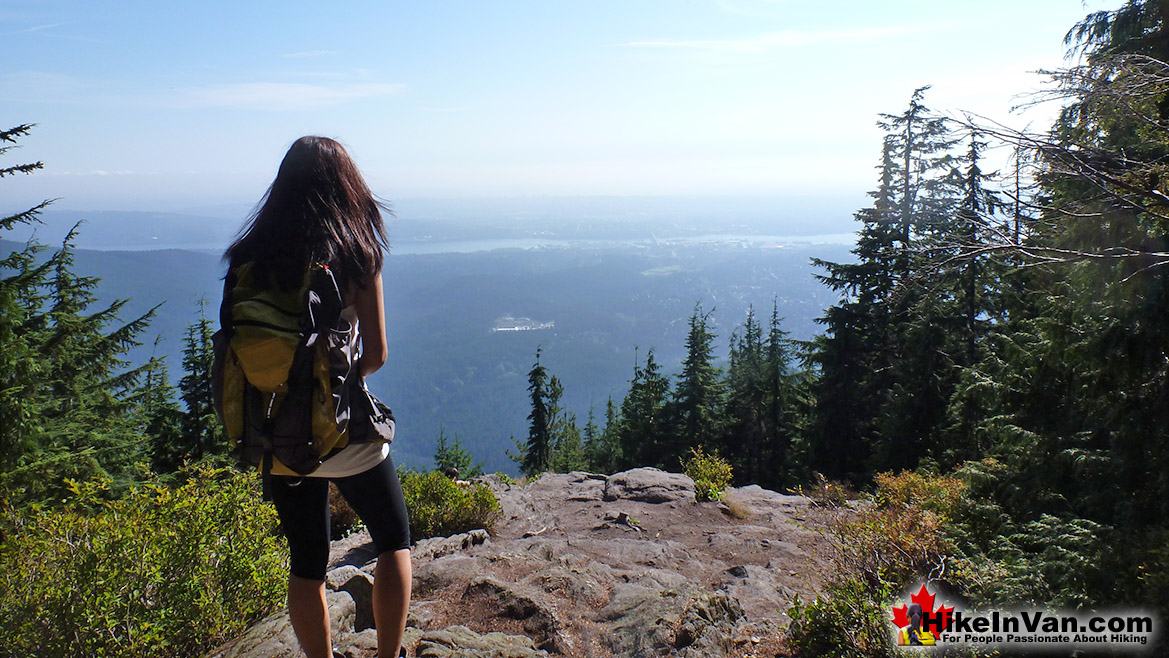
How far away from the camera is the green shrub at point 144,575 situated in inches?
106

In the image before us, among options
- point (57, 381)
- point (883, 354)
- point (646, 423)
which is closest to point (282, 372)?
point (57, 381)

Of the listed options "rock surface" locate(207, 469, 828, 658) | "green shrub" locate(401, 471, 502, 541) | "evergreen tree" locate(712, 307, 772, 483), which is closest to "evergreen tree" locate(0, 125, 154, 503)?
"rock surface" locate(207, 469, 828, 658)

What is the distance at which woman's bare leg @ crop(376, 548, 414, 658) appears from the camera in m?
2.36

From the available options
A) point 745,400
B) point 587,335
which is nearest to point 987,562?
point 745,400

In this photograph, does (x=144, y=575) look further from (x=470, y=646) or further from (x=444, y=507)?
(x=444, y=507)

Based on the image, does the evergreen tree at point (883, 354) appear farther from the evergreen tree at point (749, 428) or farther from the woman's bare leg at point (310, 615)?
the woman's bare leg at point (310, 615)

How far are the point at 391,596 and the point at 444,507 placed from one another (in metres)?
5.18

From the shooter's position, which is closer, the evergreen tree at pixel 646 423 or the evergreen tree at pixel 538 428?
the evergreen tree at pixel 646 423

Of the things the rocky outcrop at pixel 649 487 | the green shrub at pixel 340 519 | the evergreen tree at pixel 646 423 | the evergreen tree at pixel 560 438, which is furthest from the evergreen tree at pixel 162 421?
the evergreen tree at pixel 646 423

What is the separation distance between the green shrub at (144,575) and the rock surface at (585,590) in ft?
0.64

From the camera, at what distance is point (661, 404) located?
36500 millimetres

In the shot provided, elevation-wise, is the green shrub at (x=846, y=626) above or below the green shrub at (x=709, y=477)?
above

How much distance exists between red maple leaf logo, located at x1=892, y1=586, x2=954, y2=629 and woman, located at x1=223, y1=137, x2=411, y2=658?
2.40m

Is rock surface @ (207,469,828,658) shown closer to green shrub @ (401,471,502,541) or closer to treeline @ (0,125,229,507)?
green shrub @ (401,471,502,541)
